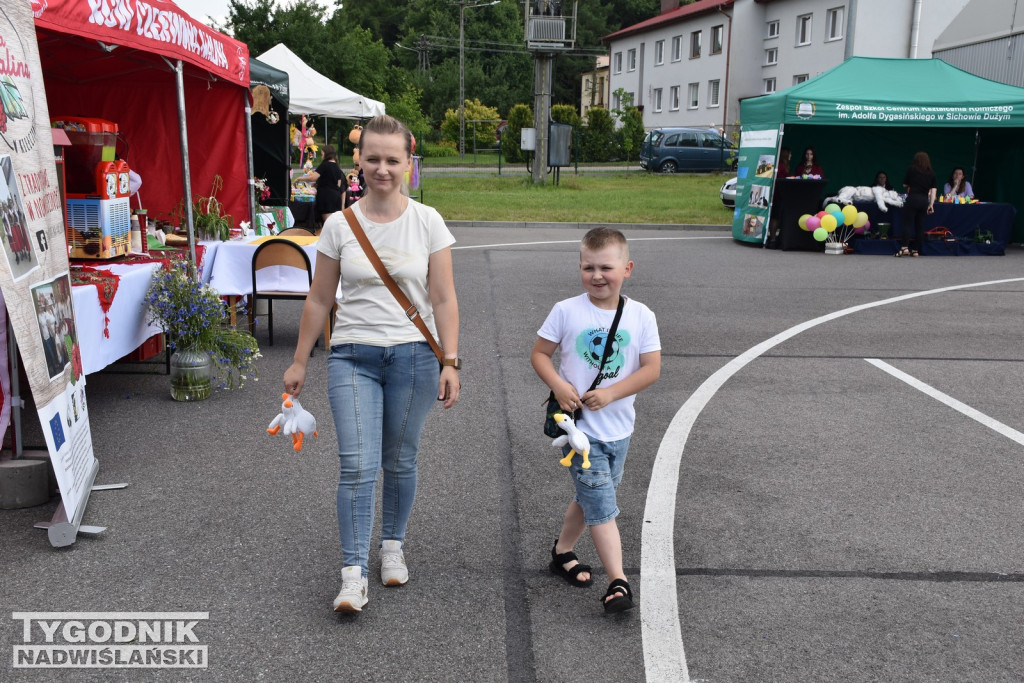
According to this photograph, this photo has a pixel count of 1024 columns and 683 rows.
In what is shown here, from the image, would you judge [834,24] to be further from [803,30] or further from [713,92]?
[713,92]

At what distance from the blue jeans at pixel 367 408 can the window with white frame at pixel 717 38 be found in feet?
170

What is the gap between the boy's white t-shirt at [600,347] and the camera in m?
3.57

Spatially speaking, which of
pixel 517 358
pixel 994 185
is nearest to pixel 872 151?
pixel 994 185

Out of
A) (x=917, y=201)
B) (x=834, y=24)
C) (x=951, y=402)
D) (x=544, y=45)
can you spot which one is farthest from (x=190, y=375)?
(x=834, y=24)

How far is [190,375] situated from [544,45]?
2512cm

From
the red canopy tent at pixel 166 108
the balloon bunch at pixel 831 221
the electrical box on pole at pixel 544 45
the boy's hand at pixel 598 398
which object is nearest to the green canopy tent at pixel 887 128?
the balloon bunch at pixel 831 221

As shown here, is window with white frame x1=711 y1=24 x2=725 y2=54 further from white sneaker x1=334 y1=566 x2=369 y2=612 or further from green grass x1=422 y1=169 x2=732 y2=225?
white sneaker x1=334 y1=566 x2=369 y2=612

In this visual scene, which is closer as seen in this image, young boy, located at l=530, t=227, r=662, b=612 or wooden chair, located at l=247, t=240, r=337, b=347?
young boy, located at l=530, t=227, r=662, b=612

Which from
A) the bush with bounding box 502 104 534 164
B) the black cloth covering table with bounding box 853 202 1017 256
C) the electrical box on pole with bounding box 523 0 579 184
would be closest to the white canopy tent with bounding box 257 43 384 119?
the black cloth covering table with bounding box 853 202 1017 256

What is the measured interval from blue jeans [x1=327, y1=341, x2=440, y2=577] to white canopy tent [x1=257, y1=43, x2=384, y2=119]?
1638 centimetres

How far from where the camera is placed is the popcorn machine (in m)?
6.61

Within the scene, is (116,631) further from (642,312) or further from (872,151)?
(872,151)

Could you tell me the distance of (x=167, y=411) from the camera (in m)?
6.39

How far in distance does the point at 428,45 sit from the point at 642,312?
7823 centimetres
